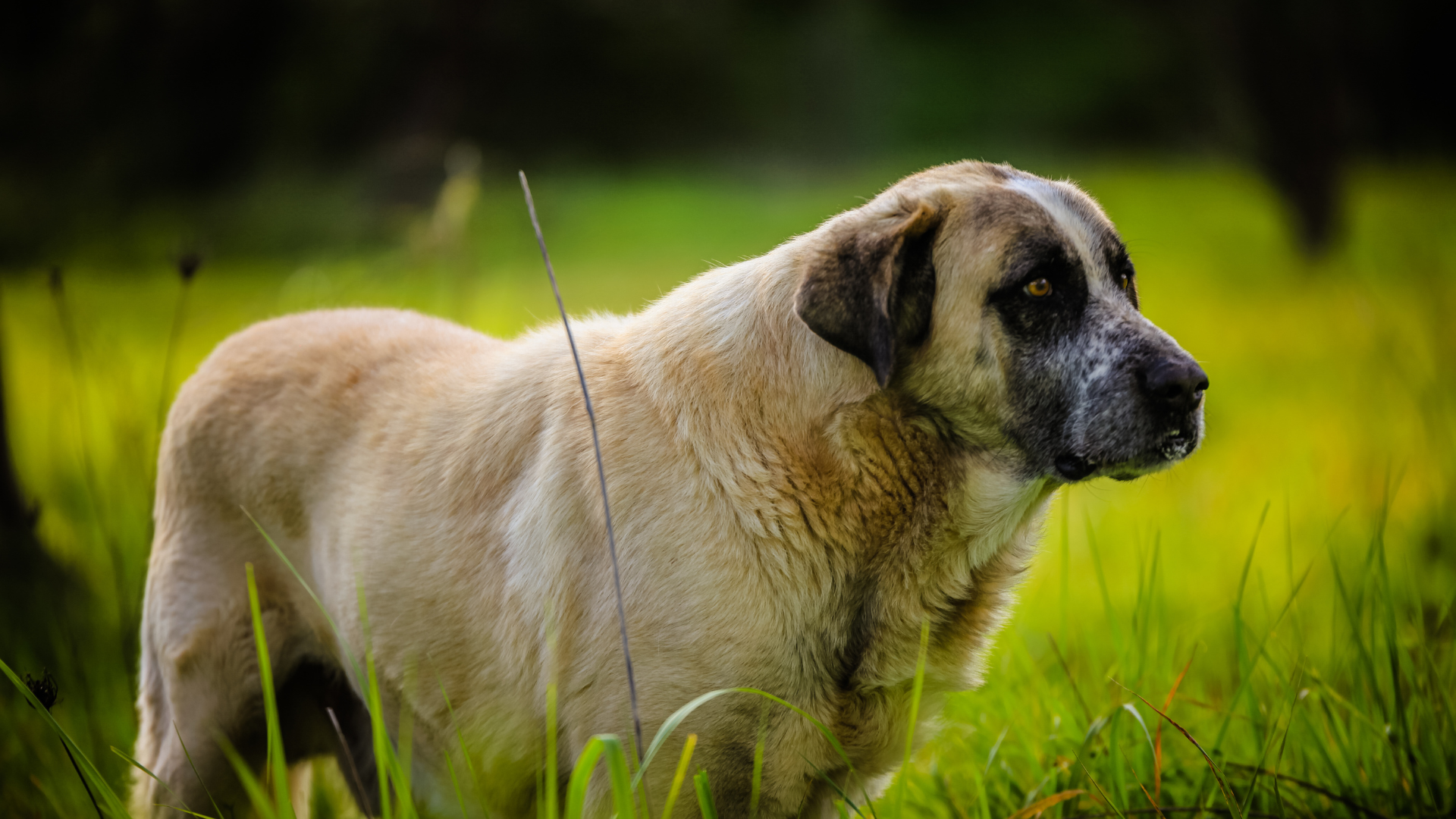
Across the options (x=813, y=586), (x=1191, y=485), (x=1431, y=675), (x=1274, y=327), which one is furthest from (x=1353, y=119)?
(x=813, y=586)

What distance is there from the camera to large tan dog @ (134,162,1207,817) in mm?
2062

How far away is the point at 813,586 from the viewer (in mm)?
2078

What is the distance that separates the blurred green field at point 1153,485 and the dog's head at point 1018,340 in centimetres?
41

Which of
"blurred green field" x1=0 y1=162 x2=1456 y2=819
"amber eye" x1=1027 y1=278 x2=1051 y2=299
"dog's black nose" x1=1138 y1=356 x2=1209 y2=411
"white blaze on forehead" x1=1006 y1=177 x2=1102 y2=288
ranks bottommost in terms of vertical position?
"blurred green field" x1=0 y1=162 x2=1456 y2=819

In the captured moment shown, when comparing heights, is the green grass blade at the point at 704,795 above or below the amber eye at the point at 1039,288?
below

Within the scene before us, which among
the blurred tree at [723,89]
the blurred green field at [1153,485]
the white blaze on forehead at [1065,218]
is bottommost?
the blurred green field at [1153,485]

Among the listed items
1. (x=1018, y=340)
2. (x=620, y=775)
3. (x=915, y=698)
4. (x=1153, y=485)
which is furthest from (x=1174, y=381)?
(x=1153, y=485)

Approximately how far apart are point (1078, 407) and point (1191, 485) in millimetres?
3707

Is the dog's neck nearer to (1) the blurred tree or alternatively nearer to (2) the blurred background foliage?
(2) the blurred background foliage

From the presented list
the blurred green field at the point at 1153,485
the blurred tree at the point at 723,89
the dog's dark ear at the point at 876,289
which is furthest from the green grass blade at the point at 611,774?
the blurred tree at the point at 723,89

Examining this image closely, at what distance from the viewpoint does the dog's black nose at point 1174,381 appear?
6.98 feet

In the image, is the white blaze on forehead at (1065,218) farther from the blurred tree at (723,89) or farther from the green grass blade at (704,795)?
the blurred tree at (723,89)

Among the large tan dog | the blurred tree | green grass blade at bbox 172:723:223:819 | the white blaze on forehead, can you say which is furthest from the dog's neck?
the blurred tree

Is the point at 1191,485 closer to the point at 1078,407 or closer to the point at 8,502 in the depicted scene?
the point at 1078,407
